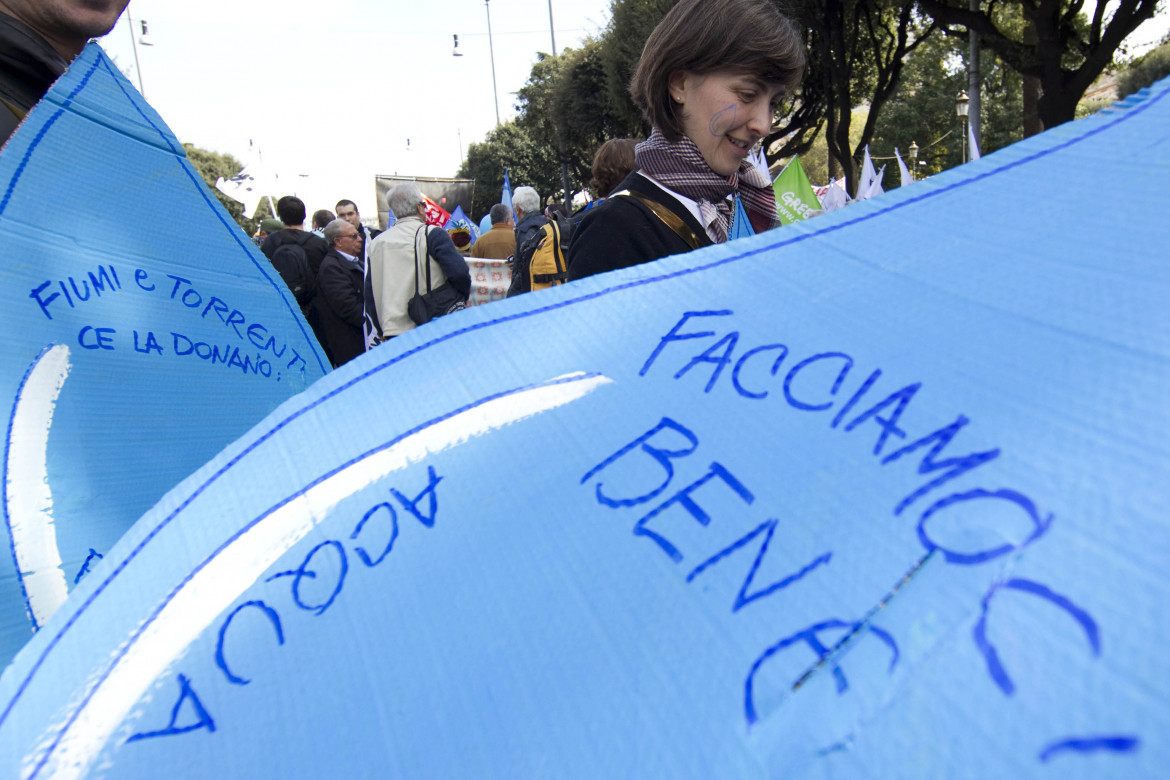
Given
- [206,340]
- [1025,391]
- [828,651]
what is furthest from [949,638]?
[206,340]

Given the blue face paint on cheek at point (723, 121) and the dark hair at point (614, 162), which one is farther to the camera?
the dark hair at point (614, 162)

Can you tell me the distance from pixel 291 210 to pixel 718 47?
4951 mm

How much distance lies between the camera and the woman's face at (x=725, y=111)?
1626 millimetres

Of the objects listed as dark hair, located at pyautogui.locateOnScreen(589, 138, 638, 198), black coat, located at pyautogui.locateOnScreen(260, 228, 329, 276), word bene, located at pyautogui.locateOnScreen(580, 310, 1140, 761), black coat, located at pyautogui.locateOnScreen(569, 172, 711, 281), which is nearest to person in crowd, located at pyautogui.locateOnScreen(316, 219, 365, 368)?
black coat, located at pyautogui.locateOnScreen(260, 228, 329, 276)

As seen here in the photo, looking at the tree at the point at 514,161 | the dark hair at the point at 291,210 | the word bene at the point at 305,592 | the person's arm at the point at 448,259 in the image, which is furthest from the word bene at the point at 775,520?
the tree at the point at 514,161

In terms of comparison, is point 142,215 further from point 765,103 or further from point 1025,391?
point 1025,391

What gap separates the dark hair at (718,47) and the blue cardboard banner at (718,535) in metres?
1.04

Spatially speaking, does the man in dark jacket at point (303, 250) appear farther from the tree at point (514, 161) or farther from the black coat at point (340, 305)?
the tree at point (514, 161)

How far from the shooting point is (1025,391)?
1.56 ft

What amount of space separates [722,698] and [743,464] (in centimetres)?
15

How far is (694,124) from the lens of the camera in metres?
1.68

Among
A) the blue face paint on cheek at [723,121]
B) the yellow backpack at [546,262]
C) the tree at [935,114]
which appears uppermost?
the blue face paint on cheek at [723,121]

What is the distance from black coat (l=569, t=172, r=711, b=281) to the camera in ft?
4.90

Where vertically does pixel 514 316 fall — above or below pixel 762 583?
above
